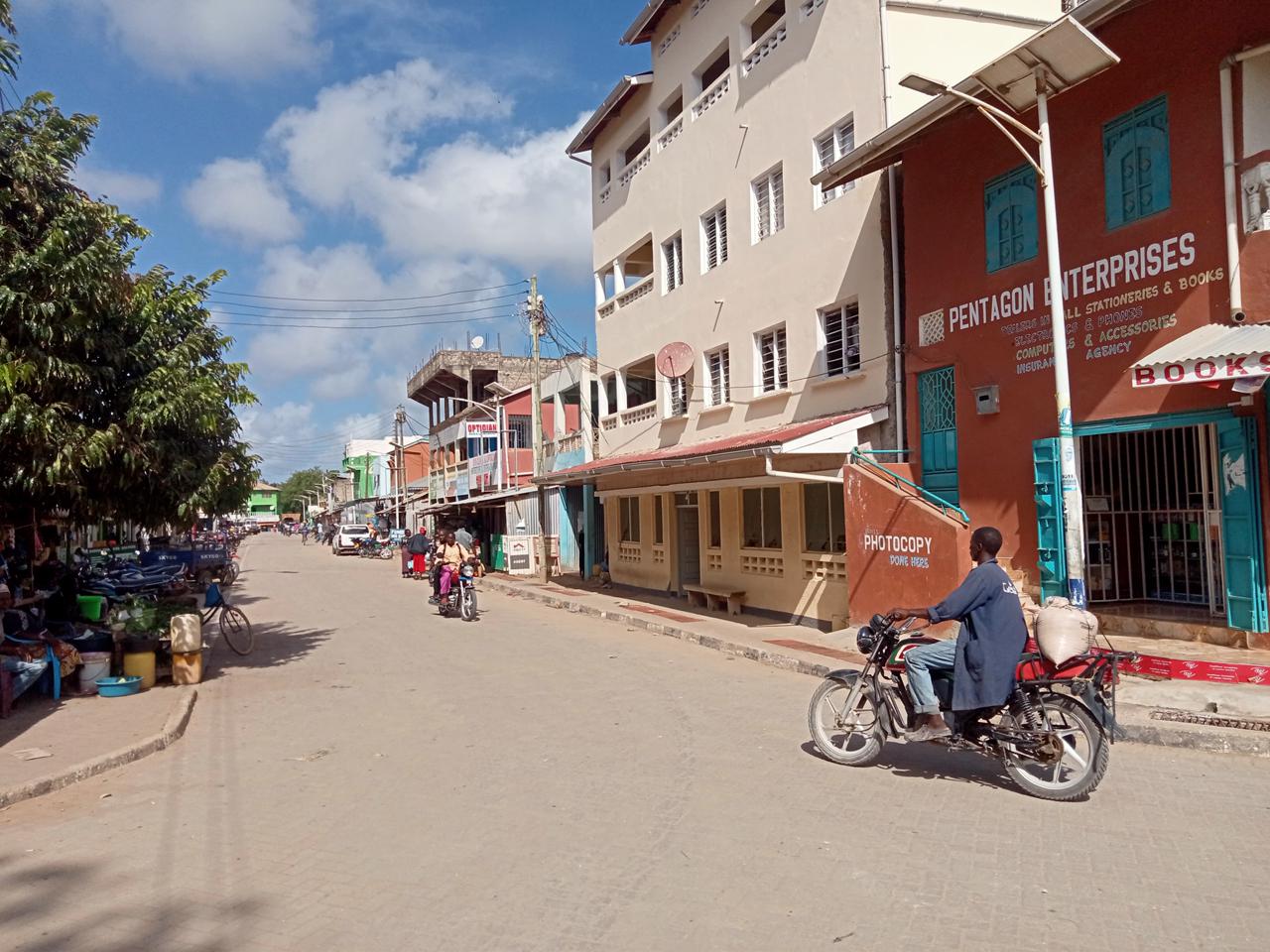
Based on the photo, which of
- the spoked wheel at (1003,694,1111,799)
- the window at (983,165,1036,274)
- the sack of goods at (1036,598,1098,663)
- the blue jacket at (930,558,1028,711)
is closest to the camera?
the spoked wheel at (1003,694,1111,799)

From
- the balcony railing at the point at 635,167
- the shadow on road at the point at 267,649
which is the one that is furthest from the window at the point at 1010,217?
the shadow on road at the point at 267,649

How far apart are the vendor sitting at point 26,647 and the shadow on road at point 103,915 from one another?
5.06 meters

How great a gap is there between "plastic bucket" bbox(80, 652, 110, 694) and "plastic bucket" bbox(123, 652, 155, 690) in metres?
0.32

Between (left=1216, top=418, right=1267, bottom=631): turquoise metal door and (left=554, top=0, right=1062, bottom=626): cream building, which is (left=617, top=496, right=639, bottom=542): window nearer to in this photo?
(left=554, top=0, right=1062, bottom=626): cream building

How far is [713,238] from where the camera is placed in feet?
A: 65.2

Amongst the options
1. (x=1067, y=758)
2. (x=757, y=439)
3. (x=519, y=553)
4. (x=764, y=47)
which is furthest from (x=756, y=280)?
(x=519, y=553)

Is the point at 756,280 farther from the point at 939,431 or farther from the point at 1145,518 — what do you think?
the point at 1145,518

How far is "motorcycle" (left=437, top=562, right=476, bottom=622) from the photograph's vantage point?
61.8 feet

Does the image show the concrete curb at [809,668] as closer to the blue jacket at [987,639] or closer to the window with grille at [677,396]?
the blue jacket at [987,639]

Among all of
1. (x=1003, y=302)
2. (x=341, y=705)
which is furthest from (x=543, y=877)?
(x=1003, y=302)

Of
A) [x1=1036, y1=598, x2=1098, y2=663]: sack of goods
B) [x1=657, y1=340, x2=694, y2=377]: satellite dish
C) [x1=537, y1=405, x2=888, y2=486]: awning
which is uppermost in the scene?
[x1=657, y1=340, x2=694, y2=377]: satellite dish

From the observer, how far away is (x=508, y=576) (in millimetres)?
30766

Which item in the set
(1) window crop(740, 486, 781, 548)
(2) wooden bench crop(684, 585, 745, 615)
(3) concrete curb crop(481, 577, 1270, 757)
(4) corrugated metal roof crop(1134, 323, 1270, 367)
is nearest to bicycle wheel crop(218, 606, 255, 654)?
(3) concrete curb crop(481, 577, 1270, 757)

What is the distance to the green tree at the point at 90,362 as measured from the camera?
28.1 ft
